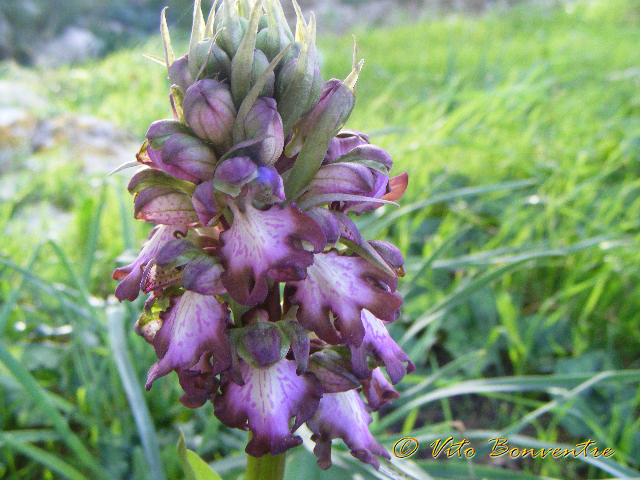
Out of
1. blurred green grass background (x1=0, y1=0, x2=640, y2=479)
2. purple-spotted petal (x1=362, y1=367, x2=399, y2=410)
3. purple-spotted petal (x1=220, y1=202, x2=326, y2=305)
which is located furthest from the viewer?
blurred green grass background (x1=0, y1=0, x2=640, y2=479)

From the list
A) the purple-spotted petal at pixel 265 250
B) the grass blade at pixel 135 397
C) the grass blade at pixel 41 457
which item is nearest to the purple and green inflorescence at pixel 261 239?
the purple-spotted petal at pixel 265 250

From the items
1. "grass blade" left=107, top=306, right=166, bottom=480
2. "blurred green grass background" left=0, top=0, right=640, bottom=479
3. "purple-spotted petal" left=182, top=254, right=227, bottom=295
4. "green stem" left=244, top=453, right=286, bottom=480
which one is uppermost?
"purple-spotted petal" left=182, top=254, right=227, bottom=295

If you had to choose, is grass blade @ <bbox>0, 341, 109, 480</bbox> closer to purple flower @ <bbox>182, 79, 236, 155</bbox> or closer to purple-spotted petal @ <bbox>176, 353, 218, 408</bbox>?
purple-spotted petal @ <bbox>176, 353, 218, 408</bbox>

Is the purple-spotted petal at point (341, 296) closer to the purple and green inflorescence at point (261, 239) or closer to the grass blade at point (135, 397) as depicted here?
the purple and green inflorescence at point (261, 239)

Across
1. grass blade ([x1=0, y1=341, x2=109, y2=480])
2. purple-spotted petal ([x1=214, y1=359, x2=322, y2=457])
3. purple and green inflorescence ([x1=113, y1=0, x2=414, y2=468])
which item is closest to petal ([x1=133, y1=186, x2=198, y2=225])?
purple and green inflorescence ([x1=113, y1=0, x2=414, y2=468])

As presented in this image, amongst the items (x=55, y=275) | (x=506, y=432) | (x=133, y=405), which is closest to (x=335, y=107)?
(x=133, y=405)

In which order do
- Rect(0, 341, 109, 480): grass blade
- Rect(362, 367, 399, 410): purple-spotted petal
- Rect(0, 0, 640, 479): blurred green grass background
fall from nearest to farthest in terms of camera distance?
Rect(362, 367, 399, 410): purple-spotted petal → Rect(0, 341, 109, 480): grass blade → Rect(0, 0, 640, 479): blurred green grass background

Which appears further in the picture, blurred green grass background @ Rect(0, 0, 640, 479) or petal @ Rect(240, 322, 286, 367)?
blurred green grass background @ Rect(0, 0, 640, 479)

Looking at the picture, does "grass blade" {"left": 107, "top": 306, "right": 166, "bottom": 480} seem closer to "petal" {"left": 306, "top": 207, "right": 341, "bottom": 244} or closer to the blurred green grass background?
the blurred green grass background

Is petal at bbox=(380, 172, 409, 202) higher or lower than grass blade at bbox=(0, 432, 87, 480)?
higher
